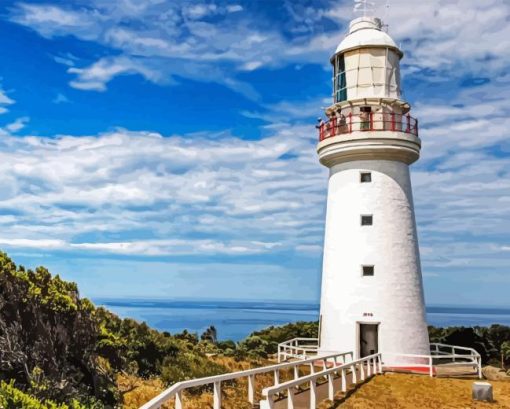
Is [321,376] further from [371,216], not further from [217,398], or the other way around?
[371,216]

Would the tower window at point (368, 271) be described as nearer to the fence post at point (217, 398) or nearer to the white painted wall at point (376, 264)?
the white painted wall at point (376, 264)

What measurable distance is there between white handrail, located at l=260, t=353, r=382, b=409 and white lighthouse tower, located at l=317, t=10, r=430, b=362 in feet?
4.90

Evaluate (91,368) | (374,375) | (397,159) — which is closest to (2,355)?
(91,368)

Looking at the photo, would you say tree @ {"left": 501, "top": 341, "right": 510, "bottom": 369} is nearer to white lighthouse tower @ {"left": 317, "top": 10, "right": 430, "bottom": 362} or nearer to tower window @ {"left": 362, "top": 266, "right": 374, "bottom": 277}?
white lighthouse tower @ {"left": 317, "top": 10, "right": 430, "bottom": 362}

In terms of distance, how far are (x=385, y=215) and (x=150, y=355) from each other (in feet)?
33.5

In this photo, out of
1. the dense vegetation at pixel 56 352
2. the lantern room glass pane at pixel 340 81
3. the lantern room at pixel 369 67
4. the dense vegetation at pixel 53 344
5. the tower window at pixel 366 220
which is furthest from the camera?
the lantern room glass pane at pixel 340 81

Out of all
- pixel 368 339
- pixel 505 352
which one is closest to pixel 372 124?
pixel 368 339

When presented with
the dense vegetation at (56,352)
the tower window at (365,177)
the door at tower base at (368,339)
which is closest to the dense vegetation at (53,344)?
the dense vegetation at (56,352)

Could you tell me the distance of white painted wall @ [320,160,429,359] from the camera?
21.3 m

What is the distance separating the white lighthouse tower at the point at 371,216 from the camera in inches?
842

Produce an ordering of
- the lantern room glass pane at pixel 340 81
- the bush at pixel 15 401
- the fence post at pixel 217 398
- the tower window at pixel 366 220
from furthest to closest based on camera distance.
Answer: the lantern room glass pane at pixel 340 81, the tower window at pixel 366 220, the fence post at pixel 217 398, the bush at pixel 15 401

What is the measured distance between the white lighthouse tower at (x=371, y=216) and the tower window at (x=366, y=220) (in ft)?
0.13

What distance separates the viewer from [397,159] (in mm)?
22484

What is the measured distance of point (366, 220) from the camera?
22.1m
